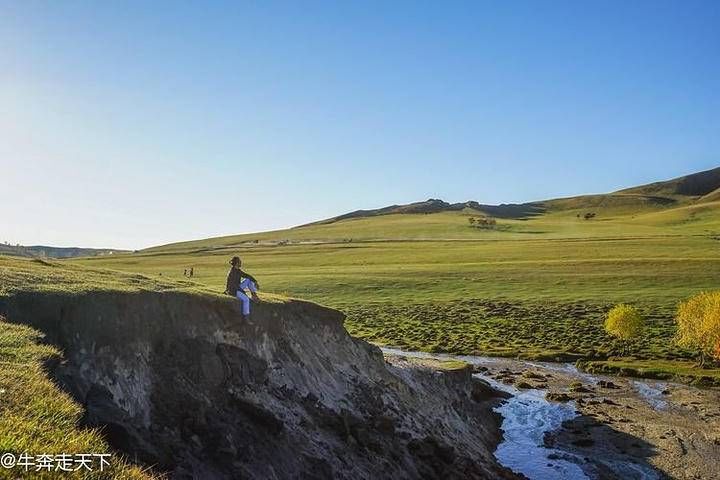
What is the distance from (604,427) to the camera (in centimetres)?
4109

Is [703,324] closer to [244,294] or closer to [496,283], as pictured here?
[244,294]

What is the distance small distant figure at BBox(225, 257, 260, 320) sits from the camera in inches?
954

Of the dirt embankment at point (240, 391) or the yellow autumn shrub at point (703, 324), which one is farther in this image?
the yellow autumn shrub at point (703, 324)

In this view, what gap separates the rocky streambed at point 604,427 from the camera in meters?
33.8

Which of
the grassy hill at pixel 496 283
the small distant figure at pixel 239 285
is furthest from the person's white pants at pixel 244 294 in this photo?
the grassy hill at pixel 496 283

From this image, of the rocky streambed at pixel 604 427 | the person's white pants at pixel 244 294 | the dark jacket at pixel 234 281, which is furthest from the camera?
the rocky streambed at pixel 604 427

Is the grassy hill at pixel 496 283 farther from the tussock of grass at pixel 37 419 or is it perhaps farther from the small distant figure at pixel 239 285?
the tussock of grass at pixel 37 419

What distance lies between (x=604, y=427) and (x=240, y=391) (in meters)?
29.6

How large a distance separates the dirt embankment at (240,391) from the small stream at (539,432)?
388 cm

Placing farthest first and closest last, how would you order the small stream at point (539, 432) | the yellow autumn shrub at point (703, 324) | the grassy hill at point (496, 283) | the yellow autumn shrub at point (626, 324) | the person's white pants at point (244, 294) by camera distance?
the grassy hill at point (496, 283) → the yellow autumn shrub at point (626, 324) → the yellow autumn shrub at point (703, 324) → the small stream at point (539, 432) → the person's white pants at point (244, 294)

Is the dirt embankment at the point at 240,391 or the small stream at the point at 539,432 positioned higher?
the dirt embankment at the point at 240,391

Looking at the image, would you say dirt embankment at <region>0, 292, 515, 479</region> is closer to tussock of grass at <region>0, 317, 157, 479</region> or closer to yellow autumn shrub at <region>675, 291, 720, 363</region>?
tussock of grass at <region>0, 317, 157, 479</region>

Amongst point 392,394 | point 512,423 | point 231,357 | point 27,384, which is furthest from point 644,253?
point 27,384

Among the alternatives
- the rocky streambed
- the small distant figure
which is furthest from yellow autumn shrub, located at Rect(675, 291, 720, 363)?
the small distant figure
